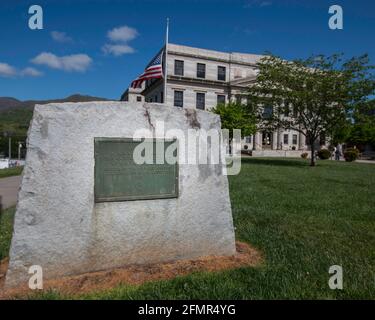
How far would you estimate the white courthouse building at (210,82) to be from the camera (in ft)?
147

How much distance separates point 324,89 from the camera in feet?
69.0

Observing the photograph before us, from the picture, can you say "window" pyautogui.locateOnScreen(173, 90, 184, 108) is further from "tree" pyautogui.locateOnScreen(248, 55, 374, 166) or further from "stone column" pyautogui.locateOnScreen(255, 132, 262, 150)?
"tree" pyautogui.locateOnScreen(248, 55, 374, 166)

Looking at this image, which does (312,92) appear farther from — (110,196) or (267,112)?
(110,196)

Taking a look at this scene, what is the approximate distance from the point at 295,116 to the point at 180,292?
76.5 feet

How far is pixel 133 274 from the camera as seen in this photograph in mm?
3131

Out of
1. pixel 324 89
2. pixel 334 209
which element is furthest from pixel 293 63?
pixel 334 209

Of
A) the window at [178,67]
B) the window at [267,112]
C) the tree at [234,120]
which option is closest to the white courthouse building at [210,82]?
the window at [178,67]

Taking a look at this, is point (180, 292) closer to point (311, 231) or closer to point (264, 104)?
point (311, 231)

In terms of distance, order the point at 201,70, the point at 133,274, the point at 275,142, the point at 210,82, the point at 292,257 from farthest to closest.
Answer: the point at 275,142 < the point at 210,82 < the point at 201,70 < the point at 292,257 < the point at 133,274

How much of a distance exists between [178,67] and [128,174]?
44197 millimetres

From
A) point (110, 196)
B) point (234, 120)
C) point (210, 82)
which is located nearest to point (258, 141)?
point (210, 82)

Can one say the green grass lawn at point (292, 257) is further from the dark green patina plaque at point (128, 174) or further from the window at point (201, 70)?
the window at point (201, 70)

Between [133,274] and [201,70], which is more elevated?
[201,70]

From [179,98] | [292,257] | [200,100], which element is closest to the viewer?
[292,257]
